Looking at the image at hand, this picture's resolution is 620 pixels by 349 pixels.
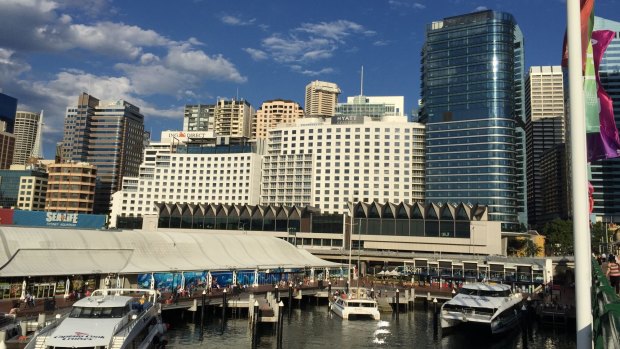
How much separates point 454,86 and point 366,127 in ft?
122

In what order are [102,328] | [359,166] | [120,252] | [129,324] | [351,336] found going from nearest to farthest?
1. [102,328]
2. [129,324]
3. [351,336]
4. [120,252]
5. [359,166]

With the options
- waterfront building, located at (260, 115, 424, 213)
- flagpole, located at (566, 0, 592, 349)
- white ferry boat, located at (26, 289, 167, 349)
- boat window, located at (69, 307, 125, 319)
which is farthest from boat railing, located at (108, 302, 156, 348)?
waterfront building, located at (260, 115, 424, 213)

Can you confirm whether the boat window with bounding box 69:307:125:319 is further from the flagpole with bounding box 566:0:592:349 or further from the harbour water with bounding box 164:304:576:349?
the flagpole with bounding box 566:0:592:349

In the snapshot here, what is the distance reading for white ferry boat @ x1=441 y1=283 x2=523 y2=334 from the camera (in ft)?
169

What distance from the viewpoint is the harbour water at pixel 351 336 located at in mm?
48188

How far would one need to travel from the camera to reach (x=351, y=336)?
2052 inches

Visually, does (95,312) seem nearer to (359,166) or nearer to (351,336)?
(351,336)

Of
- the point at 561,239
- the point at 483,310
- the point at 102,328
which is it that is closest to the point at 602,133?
the point at 102,328

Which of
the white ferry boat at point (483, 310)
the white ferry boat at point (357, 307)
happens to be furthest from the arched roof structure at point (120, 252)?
the white ferry boat at point (483, 310)

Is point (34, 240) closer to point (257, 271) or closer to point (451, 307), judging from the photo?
point (257, 271)

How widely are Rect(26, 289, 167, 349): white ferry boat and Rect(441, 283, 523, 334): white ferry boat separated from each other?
31.0m

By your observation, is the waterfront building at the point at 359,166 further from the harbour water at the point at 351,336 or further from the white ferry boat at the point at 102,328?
the white ferry boat at the point at 102,328

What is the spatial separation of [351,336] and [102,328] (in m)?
28.1

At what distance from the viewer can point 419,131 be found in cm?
19412
